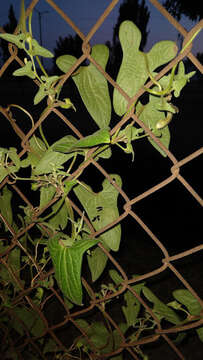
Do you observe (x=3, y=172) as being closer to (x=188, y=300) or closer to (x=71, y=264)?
(x=71, y=264)

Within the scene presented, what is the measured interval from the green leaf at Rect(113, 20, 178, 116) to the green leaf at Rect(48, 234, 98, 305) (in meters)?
0.24

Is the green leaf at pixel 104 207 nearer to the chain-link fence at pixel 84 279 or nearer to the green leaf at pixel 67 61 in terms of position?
the chain-link fence at pixel 84 279

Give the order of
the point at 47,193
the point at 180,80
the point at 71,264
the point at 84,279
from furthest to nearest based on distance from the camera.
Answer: the point at 84,279, the point at 47,193, the point at 71,264, the point at 180,80

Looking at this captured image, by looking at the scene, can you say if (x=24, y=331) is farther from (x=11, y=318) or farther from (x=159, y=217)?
(x=159, y=217)

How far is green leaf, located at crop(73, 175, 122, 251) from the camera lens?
1.84 feet

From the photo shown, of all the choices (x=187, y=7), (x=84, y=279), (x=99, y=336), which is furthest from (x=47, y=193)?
(x=187, y=7)

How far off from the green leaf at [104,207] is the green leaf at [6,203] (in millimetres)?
241

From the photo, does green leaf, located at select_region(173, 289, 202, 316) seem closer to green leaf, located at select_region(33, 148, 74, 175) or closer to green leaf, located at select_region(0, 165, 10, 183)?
green leaf, located at select_region(33, 148, 74, 175)

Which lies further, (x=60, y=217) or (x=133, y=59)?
(x=60, y=217)

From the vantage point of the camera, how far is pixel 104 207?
1.87 feet

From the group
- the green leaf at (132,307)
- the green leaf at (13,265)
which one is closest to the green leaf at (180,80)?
the green leaf at (132,307)

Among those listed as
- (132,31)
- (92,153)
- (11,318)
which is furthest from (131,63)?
(11,318)

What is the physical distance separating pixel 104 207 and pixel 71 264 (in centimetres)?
14

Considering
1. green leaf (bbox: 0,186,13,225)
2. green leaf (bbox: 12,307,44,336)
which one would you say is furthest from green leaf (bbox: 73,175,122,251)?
green leaf (bbox: 12,307,44,336)
